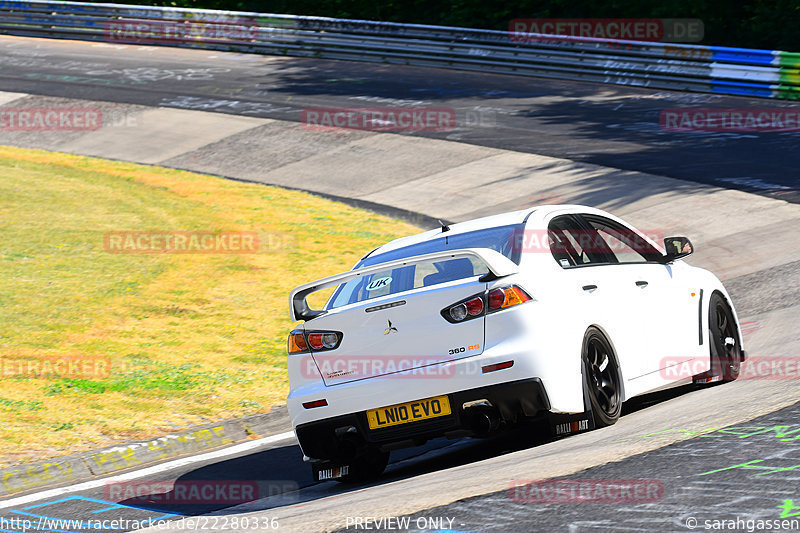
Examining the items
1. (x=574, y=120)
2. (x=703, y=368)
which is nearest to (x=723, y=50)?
(x=574, y=120)

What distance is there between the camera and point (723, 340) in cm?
853

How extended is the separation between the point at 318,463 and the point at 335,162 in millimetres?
14803

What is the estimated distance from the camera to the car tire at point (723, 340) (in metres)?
8.37

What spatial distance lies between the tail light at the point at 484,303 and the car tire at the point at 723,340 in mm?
2538

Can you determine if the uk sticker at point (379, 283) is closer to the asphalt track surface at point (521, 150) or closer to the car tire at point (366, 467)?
the car tire at point (366, 467)

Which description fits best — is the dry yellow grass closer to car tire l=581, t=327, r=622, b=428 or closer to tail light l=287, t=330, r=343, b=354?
tail light l=287, t=330, r=343, b=354

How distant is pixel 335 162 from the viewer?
69.7 ft

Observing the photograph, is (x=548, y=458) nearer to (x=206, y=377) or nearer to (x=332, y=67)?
(x=206, y=377)

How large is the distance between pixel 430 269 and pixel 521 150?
1314 centimetres

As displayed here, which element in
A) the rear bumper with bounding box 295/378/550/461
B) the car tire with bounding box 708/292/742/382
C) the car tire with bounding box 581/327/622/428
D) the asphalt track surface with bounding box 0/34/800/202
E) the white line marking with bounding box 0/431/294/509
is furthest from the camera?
the asphalt track surface with bounding box 0/34/800/202

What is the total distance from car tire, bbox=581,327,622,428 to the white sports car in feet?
0.04

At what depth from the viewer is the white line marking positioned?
736 centimetres

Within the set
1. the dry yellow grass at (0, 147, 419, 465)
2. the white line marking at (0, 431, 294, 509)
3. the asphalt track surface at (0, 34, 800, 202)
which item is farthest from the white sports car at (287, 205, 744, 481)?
the asphalt track surface at (0, 34, 800, 202)

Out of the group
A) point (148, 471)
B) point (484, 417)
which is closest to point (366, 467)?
point (484, 417)
